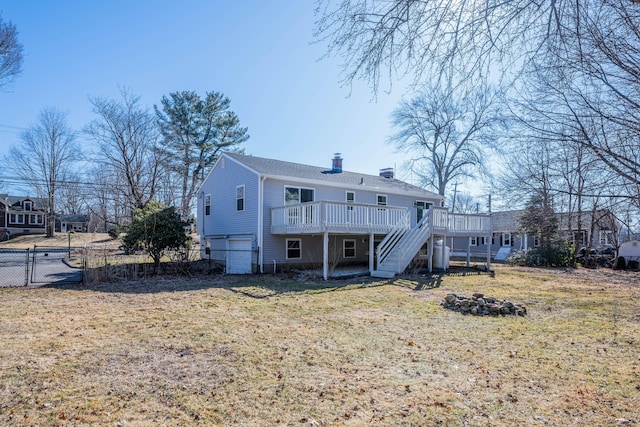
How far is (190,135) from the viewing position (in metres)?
32.6

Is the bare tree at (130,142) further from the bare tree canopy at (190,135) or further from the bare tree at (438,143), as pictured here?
the bare tree at (438,143)

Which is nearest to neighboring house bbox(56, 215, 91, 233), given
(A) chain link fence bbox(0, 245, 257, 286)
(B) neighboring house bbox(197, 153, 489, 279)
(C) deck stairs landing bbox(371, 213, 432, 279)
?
(A) chain link fence bbox(0, 245, 257, 286)

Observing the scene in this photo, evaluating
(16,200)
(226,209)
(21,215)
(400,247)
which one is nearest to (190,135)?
(226,209)

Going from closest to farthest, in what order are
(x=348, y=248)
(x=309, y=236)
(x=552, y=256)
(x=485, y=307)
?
(x=485, y=307)
(x=309, y=236)
(x=348, y=248)
(x=552, y=256)

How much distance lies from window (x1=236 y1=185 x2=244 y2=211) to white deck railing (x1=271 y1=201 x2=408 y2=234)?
6.46 feet

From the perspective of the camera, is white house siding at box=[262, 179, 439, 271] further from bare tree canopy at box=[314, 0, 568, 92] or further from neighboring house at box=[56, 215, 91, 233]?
neighboring house at box=[56, 215, 91, 233]

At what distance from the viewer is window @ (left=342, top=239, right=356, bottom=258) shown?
17891 mm

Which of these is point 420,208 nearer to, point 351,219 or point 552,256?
point 351,219

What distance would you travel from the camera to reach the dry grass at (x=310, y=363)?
11.1 ft

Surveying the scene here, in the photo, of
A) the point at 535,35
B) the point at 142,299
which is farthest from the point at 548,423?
the point at 142,299

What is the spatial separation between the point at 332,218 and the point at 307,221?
3.24 ft

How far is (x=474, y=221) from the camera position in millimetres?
17297

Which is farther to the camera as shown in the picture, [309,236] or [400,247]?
[309,236]

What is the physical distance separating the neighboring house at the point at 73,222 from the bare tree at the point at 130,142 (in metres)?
24.3
